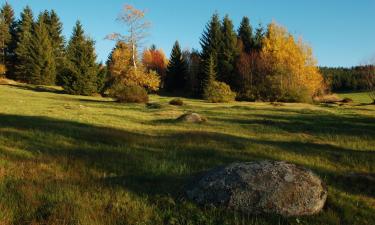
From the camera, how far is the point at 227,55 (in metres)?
73.6

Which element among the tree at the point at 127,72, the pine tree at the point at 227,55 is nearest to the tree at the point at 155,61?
the pine tree at the point at 227,55

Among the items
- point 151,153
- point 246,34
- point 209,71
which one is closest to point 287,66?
point 209,71

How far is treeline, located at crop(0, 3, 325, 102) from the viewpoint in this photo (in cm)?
5681

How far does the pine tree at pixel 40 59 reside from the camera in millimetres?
64812

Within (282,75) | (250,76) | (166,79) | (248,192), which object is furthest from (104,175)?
(166,79)

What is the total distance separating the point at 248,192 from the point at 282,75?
57.6 m

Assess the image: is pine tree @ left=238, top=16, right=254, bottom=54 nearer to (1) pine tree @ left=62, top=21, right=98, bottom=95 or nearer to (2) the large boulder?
(1) pine tree @ left=62, top=21, right=98, bottom=95

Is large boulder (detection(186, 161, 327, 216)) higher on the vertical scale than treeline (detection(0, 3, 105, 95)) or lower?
lower

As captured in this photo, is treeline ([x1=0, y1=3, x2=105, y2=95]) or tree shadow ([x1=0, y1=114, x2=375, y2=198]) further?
treeline ([x1=0, y1=3, x2=105, y2=95])

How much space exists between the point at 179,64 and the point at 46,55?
25.6m

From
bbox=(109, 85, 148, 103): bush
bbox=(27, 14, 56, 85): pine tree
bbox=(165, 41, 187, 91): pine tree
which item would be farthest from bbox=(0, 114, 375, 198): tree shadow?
bbox=(165, 41, 187, 91): pine tree

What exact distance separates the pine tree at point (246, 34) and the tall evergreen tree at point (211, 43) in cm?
785

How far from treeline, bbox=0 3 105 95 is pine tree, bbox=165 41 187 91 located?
1922 cm

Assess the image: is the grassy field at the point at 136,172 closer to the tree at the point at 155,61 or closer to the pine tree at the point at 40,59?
the pine tree at the point at 40,59
